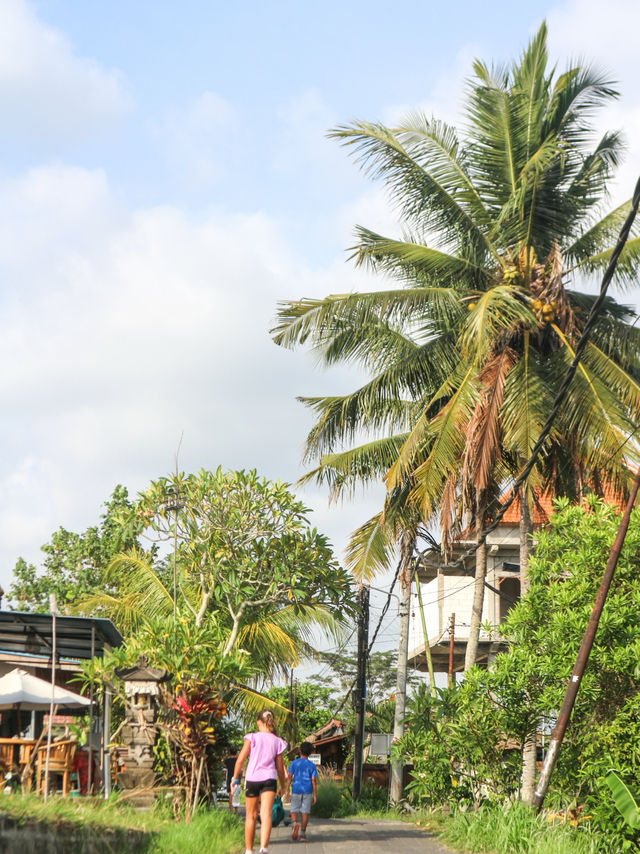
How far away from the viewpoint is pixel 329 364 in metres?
19.8

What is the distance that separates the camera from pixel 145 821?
36.3ft

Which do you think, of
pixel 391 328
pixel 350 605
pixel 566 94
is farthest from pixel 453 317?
pixel 350 605

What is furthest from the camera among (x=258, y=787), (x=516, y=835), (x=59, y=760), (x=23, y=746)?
(x=23, y=746)

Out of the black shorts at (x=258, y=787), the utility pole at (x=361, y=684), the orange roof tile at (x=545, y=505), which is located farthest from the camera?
the utility pole at (x=361, y=684)

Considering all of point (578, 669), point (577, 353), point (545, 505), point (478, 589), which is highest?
point (577, 353)

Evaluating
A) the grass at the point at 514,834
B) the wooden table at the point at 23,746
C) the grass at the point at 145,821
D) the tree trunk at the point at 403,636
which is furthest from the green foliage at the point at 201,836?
the tree trunk at the point at 403,636

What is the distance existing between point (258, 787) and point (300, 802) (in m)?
4.81

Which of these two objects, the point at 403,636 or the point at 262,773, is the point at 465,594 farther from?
the point at 262,773

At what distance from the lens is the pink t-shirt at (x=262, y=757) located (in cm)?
1012

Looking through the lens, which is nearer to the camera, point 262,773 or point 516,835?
point 262,773

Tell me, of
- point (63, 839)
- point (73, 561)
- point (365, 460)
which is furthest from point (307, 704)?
point (63, 839)

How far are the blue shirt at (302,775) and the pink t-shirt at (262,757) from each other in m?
5.01

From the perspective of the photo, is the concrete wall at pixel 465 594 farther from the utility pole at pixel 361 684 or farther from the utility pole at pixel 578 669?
the utility pole at pixel 578 669

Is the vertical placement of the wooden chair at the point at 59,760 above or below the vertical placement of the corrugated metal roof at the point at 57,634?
below
